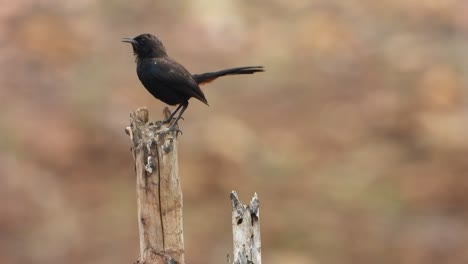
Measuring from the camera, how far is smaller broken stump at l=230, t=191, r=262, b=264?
25.6 feet

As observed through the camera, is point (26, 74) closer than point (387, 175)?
No

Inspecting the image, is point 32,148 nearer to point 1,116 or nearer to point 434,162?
point 1,116

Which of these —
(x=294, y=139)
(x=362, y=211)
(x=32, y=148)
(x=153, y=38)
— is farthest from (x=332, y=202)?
(x=153, y=38)

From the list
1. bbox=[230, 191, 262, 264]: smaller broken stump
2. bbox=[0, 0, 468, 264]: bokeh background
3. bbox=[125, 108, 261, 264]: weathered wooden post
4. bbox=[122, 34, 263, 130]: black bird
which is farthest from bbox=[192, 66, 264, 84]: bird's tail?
bbox=[0, 0, 468, 264]: bokeh background

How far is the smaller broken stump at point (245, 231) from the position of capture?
307 inches

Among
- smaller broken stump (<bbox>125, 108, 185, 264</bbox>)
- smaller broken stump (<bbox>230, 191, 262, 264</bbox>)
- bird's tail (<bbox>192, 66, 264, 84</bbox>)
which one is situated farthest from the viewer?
bird's tail (<bbox>192, 66, 264, 84</bbox>)

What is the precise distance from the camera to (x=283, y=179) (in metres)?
18.9

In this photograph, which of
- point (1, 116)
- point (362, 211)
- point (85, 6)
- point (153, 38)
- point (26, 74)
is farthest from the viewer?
point (85, 6)

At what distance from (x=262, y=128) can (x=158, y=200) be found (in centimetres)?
1188

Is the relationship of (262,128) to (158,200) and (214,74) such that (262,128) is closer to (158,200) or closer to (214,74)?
(214,74)

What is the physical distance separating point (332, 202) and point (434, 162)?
2.42m

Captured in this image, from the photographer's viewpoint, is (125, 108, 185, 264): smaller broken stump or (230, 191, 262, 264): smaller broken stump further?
(125, 108, 185, 264): smaller broken stump

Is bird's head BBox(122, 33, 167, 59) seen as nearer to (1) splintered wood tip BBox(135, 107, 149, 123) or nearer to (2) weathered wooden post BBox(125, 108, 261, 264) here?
(1) splintered wood tip BBox(135, 107, 149, 123)

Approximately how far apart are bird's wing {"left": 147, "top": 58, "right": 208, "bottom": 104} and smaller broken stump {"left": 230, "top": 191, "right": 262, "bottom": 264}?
7.77ft
